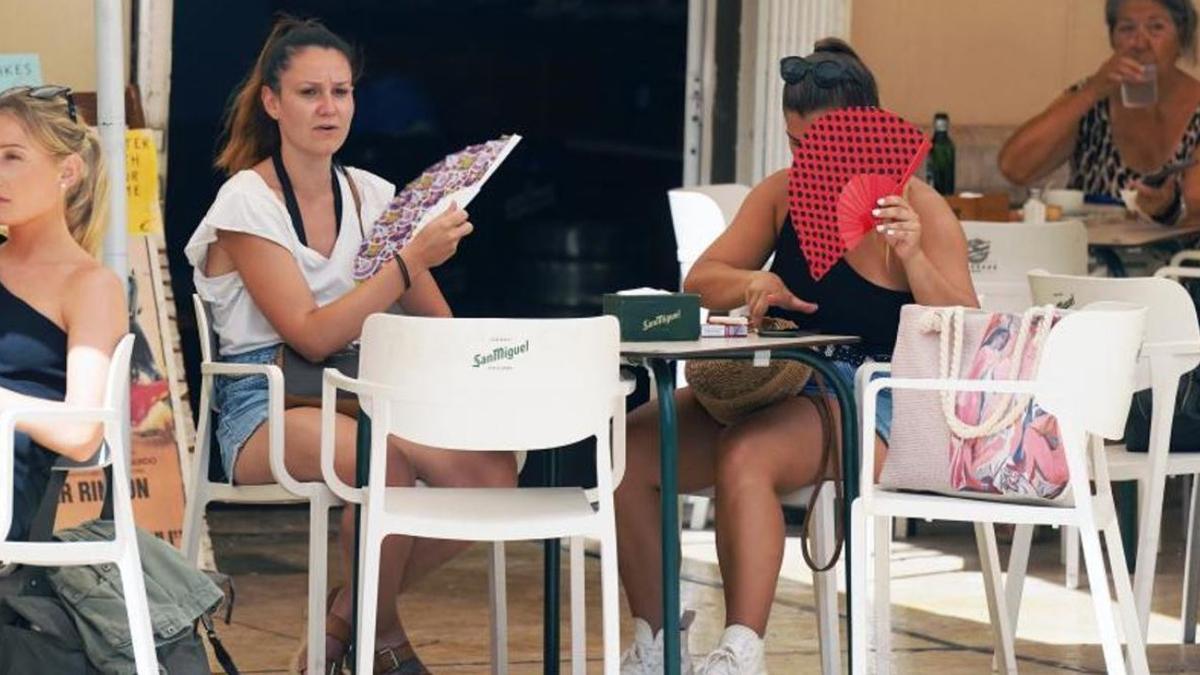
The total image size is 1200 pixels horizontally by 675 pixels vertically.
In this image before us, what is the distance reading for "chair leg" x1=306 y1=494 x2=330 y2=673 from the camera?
15.2 feet

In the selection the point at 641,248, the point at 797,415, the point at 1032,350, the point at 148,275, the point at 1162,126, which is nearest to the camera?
the point at 1032,350

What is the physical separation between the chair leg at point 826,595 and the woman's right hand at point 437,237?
0.90 m

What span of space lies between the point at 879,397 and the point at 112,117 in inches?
63.8

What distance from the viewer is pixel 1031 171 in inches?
289

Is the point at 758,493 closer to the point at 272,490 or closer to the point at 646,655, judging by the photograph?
the point at 646,655

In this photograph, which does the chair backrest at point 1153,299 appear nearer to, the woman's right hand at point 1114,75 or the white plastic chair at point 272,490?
the white plastic chair at point 272,490

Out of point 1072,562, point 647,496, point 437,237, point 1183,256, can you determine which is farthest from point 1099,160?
point 437,237

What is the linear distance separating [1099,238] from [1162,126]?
65 centimetres

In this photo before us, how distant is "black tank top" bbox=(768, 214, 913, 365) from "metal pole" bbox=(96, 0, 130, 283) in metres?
1.38

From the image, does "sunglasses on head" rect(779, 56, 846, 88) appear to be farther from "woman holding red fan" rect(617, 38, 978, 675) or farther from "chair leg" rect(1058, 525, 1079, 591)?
"chair leg" rect(1058, 525, 1079, 591)

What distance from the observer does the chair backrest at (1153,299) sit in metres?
5.11

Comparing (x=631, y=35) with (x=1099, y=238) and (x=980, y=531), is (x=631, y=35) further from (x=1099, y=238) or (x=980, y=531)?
(x=980, y=531)

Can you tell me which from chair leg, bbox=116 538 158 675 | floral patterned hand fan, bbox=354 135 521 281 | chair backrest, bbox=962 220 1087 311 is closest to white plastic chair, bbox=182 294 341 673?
floral patterned hand fan, bbox=354 135 521 281

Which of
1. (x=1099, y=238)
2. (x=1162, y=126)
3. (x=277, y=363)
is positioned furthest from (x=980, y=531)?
(x=1162, y=126)
